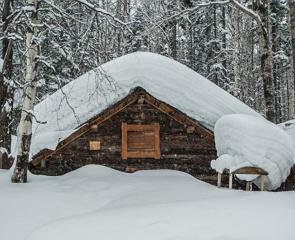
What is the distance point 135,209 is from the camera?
768 cm

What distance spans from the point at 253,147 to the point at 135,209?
3.80 meters

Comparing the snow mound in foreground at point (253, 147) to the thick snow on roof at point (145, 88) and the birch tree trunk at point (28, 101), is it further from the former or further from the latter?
the birch tree trunk at point (28, 101)

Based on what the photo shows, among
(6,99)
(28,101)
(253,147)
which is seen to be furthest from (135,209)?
(6,99)

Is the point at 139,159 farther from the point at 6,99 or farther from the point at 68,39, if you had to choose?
the point at 68,39

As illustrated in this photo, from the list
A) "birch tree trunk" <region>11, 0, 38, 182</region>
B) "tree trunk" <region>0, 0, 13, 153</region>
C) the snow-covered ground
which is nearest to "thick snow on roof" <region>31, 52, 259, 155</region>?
"tree trunk" <region>0, 0, 13, 153</region>

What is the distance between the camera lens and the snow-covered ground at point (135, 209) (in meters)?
6.30

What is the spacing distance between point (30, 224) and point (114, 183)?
119 inches

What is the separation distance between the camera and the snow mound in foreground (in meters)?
10.0

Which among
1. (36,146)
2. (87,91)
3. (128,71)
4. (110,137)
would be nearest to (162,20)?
(128,71)

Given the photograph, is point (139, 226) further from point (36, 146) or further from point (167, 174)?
point (36, 146)

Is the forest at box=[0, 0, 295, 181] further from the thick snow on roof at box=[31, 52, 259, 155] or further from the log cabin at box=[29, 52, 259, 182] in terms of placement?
the log cabin at box=[29, 52, 259, 182]

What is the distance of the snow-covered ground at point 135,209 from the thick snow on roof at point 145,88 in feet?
4.85

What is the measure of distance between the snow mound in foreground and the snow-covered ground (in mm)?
953

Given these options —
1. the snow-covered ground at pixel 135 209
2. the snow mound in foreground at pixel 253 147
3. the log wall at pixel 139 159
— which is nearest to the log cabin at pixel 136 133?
the log wall at pixel 139 159
